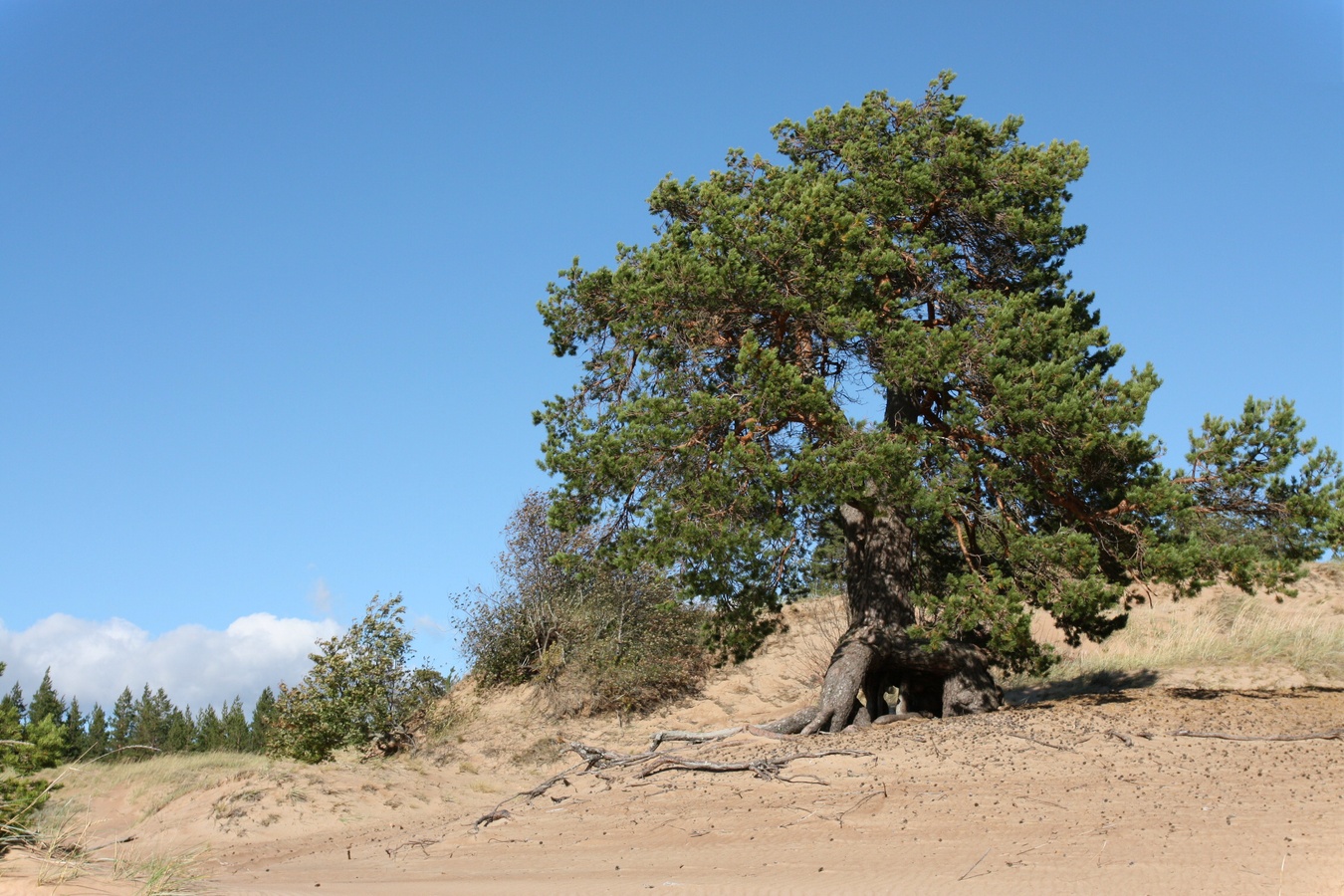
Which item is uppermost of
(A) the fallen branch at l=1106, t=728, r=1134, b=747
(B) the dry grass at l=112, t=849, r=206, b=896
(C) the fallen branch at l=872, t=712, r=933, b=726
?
(B) the dry grass at l=112, t=849, r=206, b=896

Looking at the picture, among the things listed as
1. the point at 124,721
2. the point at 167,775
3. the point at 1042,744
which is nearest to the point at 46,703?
the point at 124,721

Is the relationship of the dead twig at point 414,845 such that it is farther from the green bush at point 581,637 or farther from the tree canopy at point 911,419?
the green bush at point 581,637

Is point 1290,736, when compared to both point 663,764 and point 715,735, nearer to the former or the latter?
point 715,735

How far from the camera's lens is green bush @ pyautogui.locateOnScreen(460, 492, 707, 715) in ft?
74.5

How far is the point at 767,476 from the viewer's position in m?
13.5

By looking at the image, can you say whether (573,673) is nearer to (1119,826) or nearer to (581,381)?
(581,381)

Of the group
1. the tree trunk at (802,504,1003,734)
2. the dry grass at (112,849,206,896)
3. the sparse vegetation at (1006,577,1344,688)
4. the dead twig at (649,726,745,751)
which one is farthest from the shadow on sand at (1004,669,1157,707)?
the dry grass at (112,849,206,896)

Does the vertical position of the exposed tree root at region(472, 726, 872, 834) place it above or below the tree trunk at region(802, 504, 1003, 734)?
below

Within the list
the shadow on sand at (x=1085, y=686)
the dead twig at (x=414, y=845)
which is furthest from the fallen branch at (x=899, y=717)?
the dead twig at (x=414, y=845)

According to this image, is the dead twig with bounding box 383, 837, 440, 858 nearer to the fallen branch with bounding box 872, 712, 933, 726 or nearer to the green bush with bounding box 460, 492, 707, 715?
the fallen branch with bounding box 872, 712, 933, 726

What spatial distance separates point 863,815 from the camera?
10.1m

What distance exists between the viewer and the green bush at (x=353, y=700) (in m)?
20.2

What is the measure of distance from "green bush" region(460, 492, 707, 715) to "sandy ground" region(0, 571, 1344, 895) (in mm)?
4968

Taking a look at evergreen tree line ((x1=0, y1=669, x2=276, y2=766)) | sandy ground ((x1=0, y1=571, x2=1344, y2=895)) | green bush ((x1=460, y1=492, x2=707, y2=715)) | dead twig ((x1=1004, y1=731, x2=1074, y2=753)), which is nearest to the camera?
sandy ground ((x1=0, y1=571, x2=1344, y2=895))
